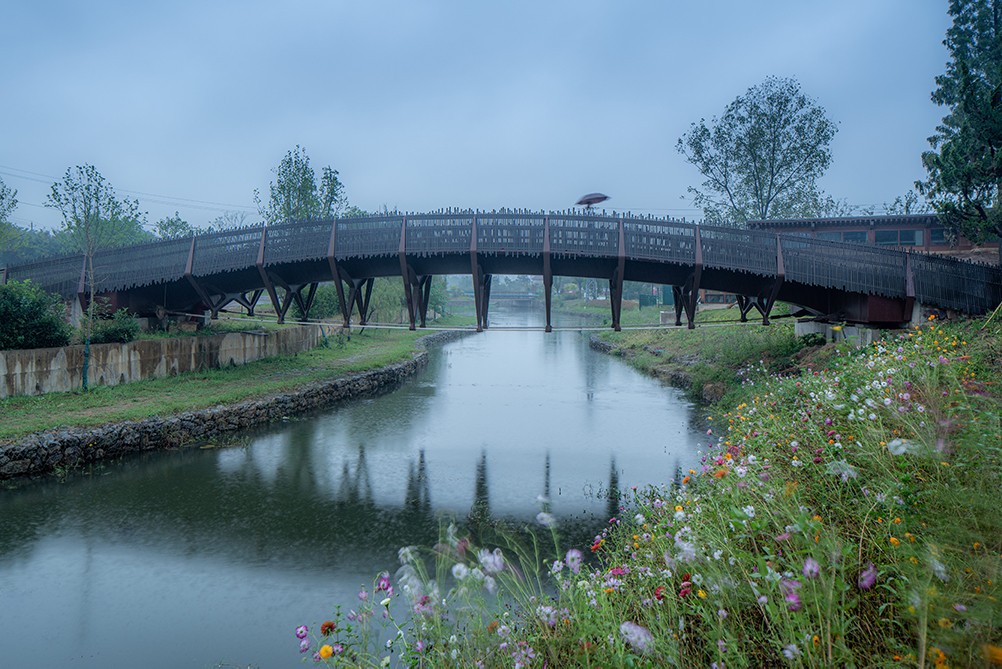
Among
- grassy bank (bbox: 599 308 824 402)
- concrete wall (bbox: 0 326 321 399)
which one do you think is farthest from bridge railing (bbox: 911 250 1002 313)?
concrete wall (bbox: 0 326 321 399)

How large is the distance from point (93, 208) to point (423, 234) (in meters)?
17.0

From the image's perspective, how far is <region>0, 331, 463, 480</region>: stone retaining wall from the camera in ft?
52.3

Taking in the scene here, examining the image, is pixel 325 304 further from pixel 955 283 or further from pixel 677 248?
pixel 955 283

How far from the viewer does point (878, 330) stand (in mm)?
20906

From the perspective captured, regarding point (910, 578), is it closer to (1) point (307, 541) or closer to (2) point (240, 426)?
(1) point (307, 541)

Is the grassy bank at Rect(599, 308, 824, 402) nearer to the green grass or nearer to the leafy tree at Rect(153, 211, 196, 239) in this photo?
the green grass

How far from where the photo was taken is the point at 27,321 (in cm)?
1988

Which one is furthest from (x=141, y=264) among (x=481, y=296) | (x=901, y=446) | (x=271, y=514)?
(x=901, y=446)

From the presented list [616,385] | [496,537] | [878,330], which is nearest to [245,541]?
[496,537]

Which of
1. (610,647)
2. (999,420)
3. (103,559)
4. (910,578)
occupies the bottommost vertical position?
(103,559)

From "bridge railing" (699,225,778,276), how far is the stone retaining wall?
57.9 ft

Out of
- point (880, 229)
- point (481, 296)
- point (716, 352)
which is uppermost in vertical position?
point (880, 229)

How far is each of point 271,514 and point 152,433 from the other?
7635mm

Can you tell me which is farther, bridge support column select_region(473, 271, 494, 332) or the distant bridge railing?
bridge support column select_region(473, 271, 494, 332)
